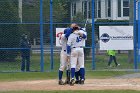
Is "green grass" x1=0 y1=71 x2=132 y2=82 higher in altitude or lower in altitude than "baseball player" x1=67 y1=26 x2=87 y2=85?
lower

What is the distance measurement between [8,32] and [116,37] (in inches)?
209

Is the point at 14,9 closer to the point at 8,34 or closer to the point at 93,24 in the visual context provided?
the point at 8,34

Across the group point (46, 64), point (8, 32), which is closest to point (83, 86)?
point (46, 64)

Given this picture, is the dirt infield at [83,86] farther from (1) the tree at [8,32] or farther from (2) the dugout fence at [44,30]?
(1) the tree at [8,32]

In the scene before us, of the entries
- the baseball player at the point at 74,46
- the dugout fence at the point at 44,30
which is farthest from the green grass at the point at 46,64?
the baseball player at the point at 74,46

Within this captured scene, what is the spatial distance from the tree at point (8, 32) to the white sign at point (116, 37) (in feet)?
14.0

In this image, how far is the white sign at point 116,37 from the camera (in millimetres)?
24000

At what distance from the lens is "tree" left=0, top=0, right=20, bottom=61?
24766 millimetres

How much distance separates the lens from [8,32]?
2492 cm

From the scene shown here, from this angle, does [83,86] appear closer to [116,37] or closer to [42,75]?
[42,75]

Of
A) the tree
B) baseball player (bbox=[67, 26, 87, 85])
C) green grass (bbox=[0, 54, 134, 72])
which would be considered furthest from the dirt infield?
the tree

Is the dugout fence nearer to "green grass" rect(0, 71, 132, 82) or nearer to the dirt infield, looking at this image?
"green grass" rect(0, 71, 132, 82)

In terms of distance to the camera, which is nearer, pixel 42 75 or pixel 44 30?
pixel 42 75

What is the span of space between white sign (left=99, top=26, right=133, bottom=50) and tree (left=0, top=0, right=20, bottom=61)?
426 cm
